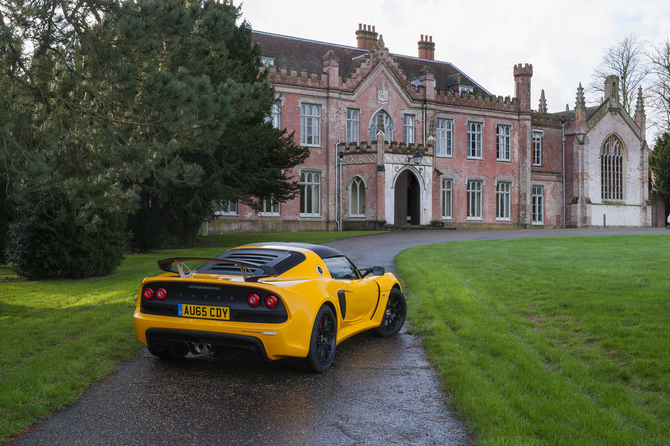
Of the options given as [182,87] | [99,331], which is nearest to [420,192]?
[182,87]

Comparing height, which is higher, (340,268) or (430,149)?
(430,149)

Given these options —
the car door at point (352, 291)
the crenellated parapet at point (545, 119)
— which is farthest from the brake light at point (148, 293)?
the crenellated parapet at point (545, 119)

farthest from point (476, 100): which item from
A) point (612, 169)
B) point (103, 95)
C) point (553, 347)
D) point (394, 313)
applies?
point (553, 347)

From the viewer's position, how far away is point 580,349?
21.6 feet

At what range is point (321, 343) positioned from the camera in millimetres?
5820

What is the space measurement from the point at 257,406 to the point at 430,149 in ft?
103

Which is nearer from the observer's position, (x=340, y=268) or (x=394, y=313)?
(x=340, y=268)

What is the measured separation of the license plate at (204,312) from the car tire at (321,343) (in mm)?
839

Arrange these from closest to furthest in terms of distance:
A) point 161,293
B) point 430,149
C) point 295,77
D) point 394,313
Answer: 1. point 161,293
2. point 394,313
3. point 295,77
4. point 430,149

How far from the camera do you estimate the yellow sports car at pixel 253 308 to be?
5.27 m

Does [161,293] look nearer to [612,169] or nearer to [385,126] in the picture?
[385,126]

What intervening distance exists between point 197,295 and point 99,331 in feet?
9.32

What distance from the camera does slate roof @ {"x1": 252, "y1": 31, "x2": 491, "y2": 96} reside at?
36.2 metres

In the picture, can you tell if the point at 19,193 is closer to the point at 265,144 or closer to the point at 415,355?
the point at 415,355
